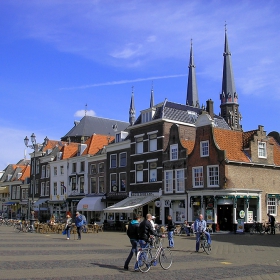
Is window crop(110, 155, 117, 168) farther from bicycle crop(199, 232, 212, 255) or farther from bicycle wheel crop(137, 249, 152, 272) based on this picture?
bicycle wheel crop(137, 249, 152, 272)

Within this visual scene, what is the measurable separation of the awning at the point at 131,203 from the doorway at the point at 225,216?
25.3 feet

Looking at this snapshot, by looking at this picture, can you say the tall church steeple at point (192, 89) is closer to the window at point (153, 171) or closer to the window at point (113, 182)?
the window at point (113, 182)

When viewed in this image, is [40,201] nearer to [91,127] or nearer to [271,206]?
[91,127]

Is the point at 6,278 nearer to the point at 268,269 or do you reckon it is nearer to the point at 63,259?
the point at 63,259

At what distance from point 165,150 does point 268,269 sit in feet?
93.3

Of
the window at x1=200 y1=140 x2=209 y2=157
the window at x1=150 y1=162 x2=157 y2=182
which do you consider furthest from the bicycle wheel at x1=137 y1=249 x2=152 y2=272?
Answer: the window at x1=150 y1=162 x2=157 y2=182

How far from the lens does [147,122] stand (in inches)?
1767

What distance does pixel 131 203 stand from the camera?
143 feet

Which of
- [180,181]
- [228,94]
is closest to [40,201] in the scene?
[180,181]

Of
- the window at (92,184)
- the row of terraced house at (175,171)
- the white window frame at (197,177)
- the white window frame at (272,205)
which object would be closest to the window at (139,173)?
the row of terraced house at (175,171)

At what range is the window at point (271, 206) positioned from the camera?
38.5 m

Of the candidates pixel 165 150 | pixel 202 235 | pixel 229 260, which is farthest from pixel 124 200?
pixel 229 260

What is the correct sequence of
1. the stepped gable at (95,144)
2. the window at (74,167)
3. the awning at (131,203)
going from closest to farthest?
1. the awning at (131,203)
2. the stepped gable at (95,144)
3. the window at (74,167)

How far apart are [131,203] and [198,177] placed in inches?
334
